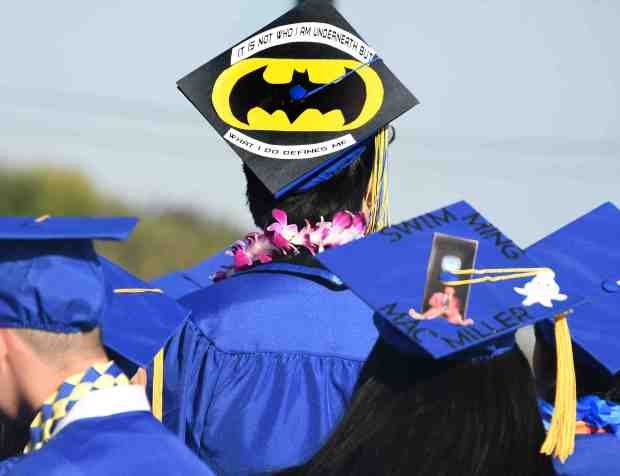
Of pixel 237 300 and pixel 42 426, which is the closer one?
pixel 42 426

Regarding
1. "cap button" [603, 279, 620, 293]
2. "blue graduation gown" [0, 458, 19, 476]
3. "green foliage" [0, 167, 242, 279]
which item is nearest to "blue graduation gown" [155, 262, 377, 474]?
"cap button" [603, 279, 620, 293]

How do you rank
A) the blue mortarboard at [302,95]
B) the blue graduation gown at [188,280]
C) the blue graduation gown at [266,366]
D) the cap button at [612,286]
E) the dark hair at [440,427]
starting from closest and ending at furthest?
the dark hair at [440,427] < the cap button at [612,286] < the blue graduation gown at [266,366] < the blue mortarboard at [302,95] < the blue graduation gown at [188,280]

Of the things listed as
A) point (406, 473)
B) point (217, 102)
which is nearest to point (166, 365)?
point (217, 102)

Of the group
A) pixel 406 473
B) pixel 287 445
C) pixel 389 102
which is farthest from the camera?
pixel 389 102

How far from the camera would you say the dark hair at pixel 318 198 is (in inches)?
145

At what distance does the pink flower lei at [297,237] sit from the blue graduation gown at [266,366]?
0.05 metres

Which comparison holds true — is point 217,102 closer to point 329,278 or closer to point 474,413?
point 329,278

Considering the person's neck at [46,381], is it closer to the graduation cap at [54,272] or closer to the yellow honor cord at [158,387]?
the graduation cap at [54,272]

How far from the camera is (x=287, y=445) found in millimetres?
3367

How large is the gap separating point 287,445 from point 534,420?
3.60ft

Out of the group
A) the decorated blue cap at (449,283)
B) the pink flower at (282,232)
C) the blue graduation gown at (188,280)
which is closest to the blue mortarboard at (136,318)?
the pink flower at (282,232)

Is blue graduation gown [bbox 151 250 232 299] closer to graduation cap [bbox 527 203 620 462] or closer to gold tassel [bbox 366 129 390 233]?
gold tassel [bbox 366 129 390 233]

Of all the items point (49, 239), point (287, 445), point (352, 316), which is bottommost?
point (287, 445)

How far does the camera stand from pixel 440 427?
2318 millimetres
